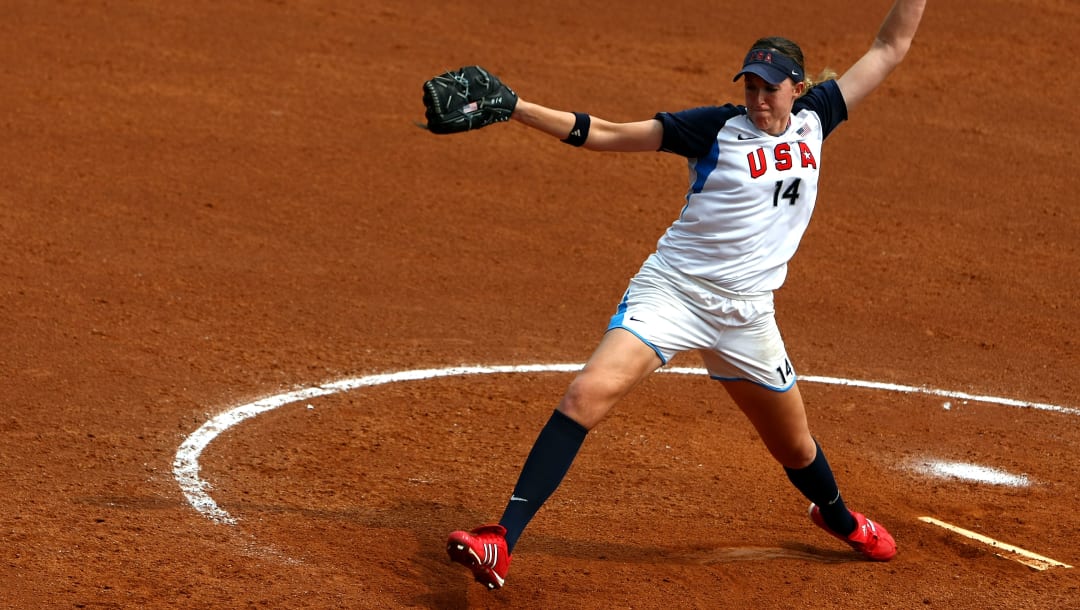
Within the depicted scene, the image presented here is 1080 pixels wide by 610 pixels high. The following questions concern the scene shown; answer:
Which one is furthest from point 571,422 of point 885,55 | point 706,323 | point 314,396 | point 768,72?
point 314,396

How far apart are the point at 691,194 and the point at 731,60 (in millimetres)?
8861

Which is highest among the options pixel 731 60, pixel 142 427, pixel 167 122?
pixel 731 60

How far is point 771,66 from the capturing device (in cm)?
472

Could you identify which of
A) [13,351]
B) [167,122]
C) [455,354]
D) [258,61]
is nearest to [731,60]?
[258,61]

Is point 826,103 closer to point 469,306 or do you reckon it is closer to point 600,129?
point 600,129

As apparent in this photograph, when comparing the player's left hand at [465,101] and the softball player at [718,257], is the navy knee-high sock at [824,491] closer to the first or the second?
the softball player at [718,257]

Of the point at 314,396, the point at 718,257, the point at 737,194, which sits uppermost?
the point at 737,194

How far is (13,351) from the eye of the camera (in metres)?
7.14

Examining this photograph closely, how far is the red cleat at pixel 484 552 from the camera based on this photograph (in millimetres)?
4391

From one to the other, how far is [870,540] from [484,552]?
1.91 m

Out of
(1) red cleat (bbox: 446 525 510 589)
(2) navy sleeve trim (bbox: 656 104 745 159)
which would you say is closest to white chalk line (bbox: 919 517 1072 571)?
(2) navy sleeve trim (bbox: 656 104 745 159)

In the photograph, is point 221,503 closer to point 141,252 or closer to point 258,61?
point 141,252

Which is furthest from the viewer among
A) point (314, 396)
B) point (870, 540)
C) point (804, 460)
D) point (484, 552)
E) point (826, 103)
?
point (314, 396)

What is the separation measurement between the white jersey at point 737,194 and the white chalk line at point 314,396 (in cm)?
231
